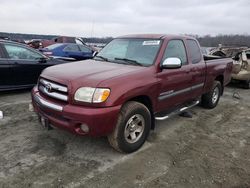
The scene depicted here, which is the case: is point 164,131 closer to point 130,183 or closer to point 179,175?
point 179,175

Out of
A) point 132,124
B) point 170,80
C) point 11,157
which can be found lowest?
point 11,157

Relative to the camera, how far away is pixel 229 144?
4.57 metres

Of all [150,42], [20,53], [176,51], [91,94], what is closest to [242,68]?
[176,51]

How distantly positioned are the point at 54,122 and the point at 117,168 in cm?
109

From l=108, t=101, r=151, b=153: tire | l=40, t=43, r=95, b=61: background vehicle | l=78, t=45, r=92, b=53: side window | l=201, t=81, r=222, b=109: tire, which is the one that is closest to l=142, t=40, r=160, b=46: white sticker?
l=108, t=101, r=151, b=153: tire

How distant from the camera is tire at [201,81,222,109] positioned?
653cm

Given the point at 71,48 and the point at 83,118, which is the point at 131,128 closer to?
the point at 83,118

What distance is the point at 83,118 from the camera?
3.39 m

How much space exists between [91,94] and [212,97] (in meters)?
4.15

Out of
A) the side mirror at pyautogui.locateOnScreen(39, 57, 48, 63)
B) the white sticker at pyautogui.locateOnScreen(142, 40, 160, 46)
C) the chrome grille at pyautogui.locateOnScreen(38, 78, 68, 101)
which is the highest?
the white sticker at pyautogui.locateOnScreen(142, 40, 160, 46)

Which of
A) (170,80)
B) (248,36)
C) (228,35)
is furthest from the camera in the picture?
(228,35)

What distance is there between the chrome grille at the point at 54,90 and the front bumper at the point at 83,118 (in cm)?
12

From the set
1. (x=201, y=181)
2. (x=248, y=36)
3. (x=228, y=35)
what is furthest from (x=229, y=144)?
(x=228, y=35)

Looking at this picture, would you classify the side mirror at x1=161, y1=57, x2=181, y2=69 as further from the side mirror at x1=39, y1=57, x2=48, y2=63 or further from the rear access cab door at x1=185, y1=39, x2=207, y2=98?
the side mirror at x1=39, y1=57, x2=48, y2=63
